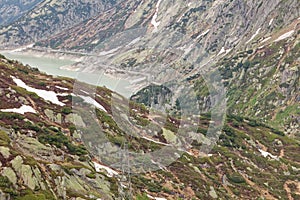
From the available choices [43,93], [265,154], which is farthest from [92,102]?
[265,154]

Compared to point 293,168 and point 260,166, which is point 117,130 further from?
point 293,168

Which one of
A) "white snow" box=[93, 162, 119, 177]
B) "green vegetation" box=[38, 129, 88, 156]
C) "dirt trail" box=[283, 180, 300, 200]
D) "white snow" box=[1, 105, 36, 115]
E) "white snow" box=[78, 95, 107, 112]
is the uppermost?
"white snow" box=[78, 95, 107, 112]

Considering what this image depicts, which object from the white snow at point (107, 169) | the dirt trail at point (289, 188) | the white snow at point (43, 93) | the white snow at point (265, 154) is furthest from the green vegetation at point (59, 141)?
the white snow at point (265, 154)

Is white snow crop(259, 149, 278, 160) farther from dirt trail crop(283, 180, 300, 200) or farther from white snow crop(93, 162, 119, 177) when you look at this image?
white snow crop(93, 162, 119, 177)

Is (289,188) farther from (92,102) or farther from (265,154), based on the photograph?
(92,102)

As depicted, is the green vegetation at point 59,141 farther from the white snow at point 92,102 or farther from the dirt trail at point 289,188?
the dirt trail at point 289,188

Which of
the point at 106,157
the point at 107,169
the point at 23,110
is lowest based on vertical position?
the point at 107,169

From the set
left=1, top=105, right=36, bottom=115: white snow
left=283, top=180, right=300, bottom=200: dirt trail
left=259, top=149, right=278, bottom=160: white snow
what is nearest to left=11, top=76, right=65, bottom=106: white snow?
left=1, top=105, right=36, bottom=115: white snow

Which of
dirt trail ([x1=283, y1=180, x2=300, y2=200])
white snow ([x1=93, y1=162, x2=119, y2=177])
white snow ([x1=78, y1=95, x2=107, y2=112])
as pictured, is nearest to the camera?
white snow ([x1=93, y1=162, x2=119, y2=177])
